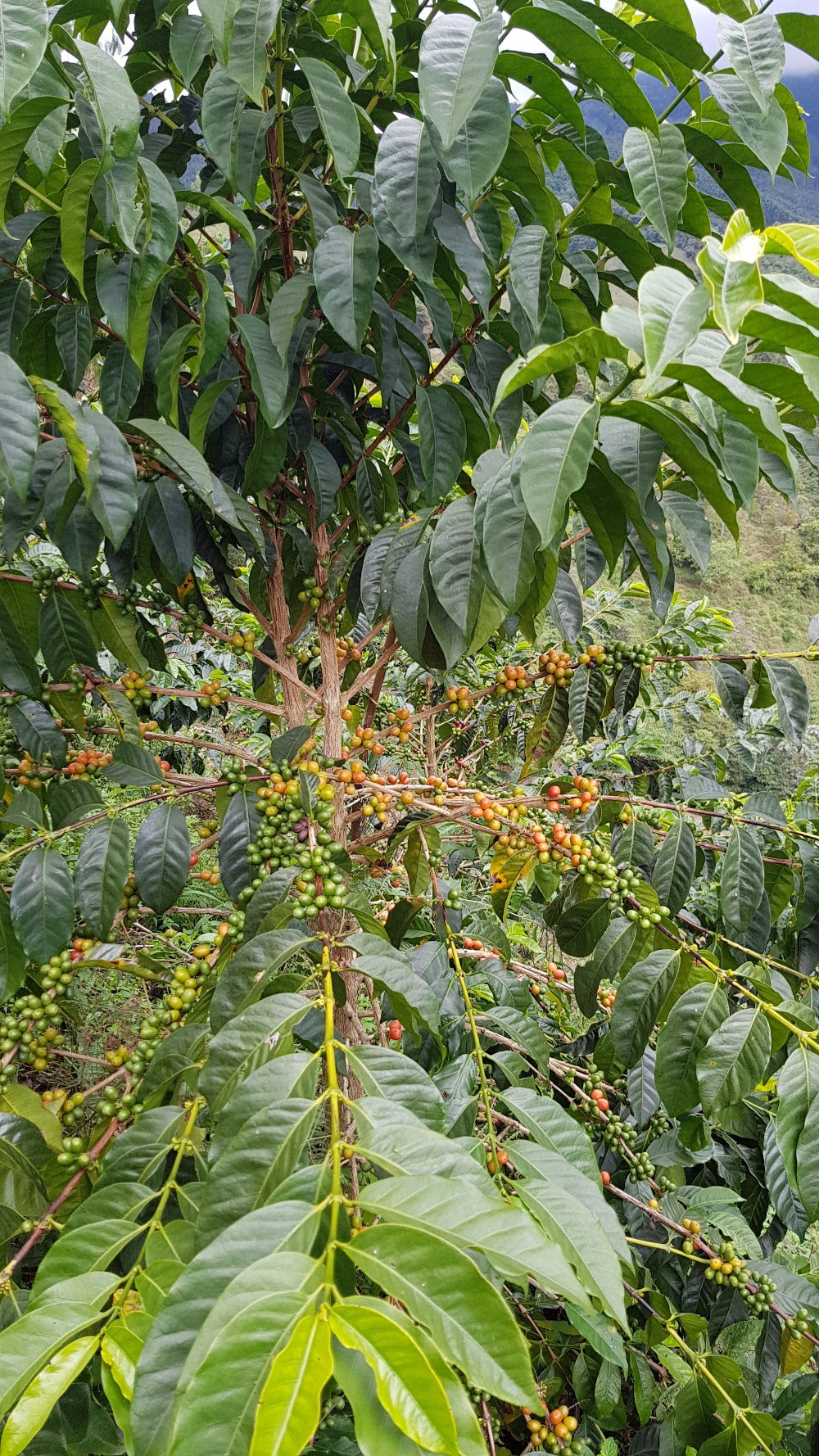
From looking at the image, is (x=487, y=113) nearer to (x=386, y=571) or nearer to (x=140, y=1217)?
(x=386, y=571)

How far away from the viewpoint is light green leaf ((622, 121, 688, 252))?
0.74 meters

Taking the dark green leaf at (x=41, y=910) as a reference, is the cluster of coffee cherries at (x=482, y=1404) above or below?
below

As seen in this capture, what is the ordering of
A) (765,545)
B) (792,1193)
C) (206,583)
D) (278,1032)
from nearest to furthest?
(278,1032) → (792,1193) → (206,583) → (765,545)

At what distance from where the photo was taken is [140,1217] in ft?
2.67

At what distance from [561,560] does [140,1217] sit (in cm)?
105

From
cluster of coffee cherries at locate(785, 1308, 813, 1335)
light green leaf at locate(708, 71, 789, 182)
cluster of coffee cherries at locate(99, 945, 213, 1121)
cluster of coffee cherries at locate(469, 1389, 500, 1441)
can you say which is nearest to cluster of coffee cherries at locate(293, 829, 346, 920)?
cluster of coffee cherries at locate(99, 945, 213, 1121)

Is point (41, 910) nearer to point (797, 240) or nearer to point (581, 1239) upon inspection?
point (581, 1239)

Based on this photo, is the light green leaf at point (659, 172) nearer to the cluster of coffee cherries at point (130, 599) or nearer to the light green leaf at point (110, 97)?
the light green leaf at point (110, 97)

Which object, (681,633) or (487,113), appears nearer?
(487,113)

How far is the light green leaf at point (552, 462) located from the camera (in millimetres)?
554

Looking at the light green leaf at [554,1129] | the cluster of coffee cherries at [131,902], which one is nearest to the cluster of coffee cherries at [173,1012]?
the cluster of coffee cherries at [131,902]

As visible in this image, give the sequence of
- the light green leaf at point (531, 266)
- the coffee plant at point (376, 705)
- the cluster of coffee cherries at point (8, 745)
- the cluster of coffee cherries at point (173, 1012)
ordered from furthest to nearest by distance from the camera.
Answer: the cluster of coffee cherries at point (8, 745) → the cluster of coffee cherries at point (173, 1012) → the light green leaf at point (531, 266) → the coffee plant at point (376, 705)

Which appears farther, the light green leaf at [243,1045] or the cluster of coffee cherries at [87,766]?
the cluster of coffee cherries at [87,766]

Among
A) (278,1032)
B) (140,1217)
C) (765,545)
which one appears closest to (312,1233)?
(278,1032)
